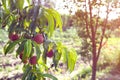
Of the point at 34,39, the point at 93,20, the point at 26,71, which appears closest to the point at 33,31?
the point at 34,39

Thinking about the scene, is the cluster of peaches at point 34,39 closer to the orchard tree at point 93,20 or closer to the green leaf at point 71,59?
the green leaf at point 71,59

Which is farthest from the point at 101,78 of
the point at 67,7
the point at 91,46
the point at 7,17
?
the point at 7,17

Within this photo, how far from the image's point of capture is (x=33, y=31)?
1.27 metres

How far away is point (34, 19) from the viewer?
1.27 metres

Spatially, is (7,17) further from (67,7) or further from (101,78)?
(101,78)

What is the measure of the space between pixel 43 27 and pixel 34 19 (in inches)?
3.3

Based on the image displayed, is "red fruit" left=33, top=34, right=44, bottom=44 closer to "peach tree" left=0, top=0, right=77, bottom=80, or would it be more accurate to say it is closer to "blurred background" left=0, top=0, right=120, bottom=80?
"peach tree" left=0, top=0, right=77, bottom=80

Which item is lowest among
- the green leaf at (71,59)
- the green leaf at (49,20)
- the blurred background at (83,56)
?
the blurred background at (83,56)

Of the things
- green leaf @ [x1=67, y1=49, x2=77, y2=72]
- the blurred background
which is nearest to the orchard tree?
the blurred background

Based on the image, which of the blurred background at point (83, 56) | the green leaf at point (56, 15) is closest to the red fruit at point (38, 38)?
the green leaf at point (56, 15)

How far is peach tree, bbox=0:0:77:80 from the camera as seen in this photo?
4.13ft

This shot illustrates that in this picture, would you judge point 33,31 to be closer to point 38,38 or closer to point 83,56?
point 38,38

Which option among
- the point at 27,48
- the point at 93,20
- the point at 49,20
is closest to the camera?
the point at 27,48

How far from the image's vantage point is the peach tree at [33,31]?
1.26 meters
